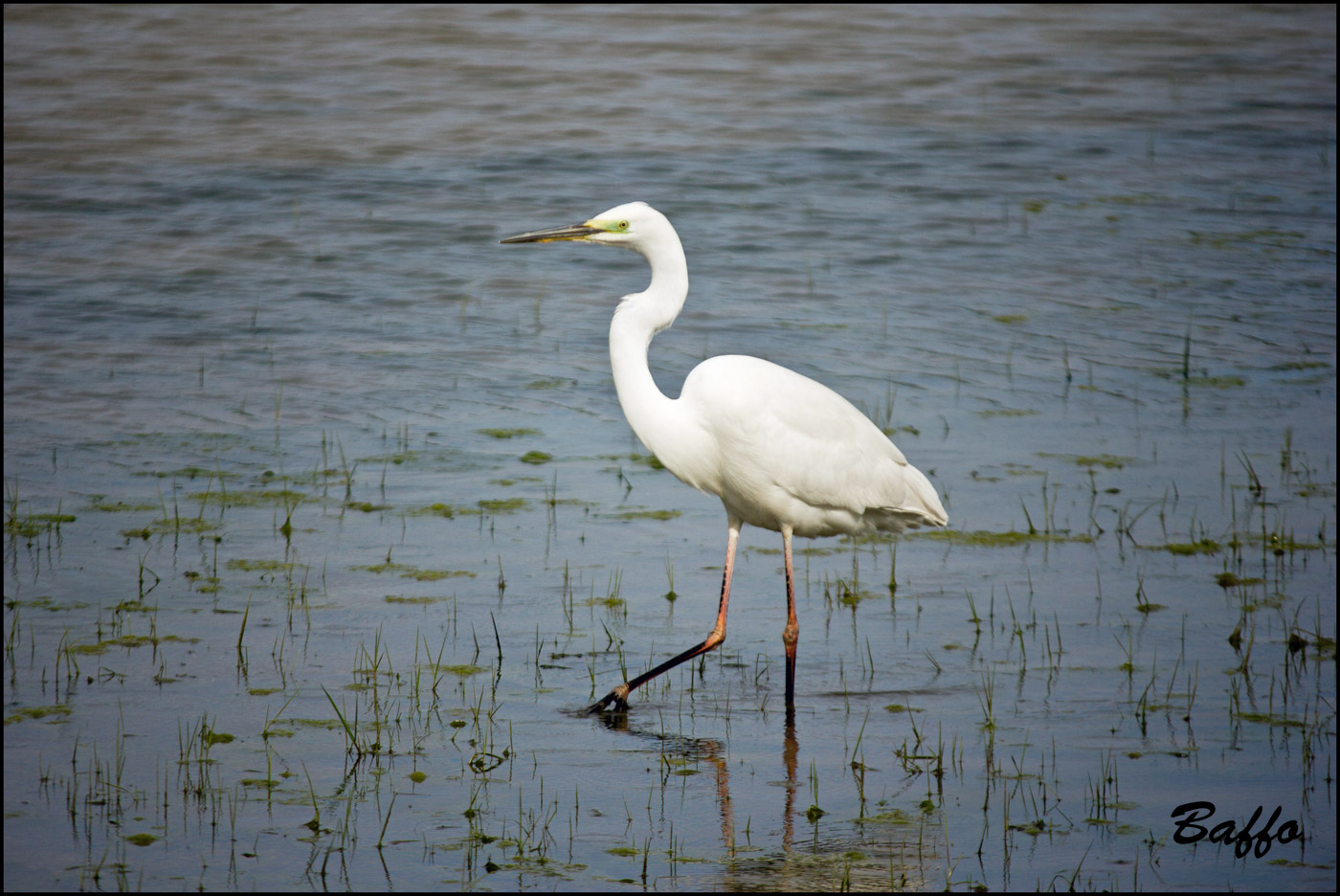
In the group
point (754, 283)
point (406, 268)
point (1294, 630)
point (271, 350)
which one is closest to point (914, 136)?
point (754, 283)

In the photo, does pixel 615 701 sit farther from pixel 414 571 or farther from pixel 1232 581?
pixel 1232 581

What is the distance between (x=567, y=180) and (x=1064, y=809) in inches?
421

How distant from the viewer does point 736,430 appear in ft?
15.7

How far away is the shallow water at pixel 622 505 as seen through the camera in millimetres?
3781

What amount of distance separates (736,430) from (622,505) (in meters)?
1.74

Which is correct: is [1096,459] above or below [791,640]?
above

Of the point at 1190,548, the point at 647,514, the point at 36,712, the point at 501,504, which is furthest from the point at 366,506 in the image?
the point at 1190,548

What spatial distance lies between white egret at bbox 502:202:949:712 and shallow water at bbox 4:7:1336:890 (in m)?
0.46

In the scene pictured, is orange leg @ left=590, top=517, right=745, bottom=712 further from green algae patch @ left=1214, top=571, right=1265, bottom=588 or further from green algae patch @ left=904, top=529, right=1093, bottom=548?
green algae patch @ left=1214, top=571, right=1265, bottom=588

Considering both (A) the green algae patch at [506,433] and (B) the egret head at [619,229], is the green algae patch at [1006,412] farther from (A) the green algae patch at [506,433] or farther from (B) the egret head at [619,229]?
(B) the egret head at [619,229]
